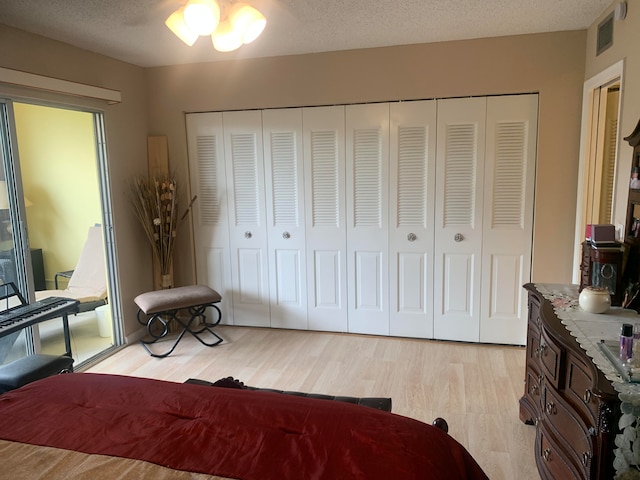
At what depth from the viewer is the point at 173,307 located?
11.9 feet

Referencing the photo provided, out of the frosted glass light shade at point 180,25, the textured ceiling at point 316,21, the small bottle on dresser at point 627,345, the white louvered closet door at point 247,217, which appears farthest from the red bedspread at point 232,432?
the white louvered closet door at point 247,217

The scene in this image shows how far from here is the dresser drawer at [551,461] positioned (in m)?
1.73

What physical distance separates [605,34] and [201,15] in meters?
2.43

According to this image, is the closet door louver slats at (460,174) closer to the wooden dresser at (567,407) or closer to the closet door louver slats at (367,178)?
the closet door louver slats at (367,178)

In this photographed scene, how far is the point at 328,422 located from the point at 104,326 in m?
3.15

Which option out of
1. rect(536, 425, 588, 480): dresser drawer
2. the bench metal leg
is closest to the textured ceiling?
the bench metal leg

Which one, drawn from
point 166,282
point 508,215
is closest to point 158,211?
point 166,282

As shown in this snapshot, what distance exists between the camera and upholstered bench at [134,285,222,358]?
362cm

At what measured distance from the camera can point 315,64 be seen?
3.79m

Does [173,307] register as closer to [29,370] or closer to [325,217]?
[29,370]

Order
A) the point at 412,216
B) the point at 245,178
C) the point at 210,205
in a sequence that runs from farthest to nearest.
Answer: the point at 210,205
the point at 245,178
the point at 412,216

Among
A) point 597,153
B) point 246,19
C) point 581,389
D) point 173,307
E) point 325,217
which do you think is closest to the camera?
point 581,389

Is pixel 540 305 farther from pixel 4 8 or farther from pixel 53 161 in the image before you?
pixel 53 161

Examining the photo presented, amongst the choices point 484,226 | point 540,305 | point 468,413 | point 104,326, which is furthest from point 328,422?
point 104,326
